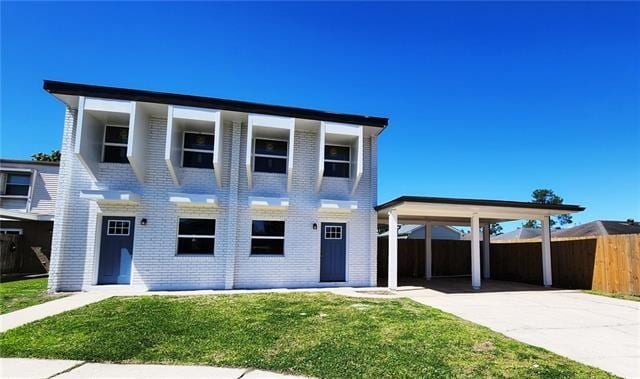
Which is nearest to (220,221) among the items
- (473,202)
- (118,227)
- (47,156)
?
(118,227)

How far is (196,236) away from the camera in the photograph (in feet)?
38.4

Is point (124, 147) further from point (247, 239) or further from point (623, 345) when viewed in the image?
point (623, 345)

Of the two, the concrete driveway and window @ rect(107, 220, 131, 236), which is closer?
the concrete driveway

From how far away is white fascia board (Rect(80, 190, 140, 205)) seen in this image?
413 inches

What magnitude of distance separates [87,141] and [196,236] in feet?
14.2

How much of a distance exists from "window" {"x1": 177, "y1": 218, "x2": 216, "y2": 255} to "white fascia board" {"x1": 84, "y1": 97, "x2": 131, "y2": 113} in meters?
3.89

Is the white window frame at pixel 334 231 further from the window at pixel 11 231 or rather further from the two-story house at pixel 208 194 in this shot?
the window at pixel 11 231

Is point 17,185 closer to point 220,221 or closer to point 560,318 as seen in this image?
point 220,221

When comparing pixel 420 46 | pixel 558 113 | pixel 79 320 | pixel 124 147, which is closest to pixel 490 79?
pixel 420 46

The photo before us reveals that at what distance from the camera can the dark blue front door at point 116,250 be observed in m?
11.1

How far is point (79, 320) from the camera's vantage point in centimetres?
680

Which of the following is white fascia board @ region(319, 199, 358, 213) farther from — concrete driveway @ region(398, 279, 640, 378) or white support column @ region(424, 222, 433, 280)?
white support column @ region(424, 222, 433, 280)

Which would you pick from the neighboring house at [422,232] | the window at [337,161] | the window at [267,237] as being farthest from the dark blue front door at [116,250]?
the neighboring house at [422,232]

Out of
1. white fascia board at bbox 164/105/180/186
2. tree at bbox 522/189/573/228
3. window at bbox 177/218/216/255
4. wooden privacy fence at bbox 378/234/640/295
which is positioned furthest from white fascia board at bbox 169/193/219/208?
tree at bbox 522/189/573/228
